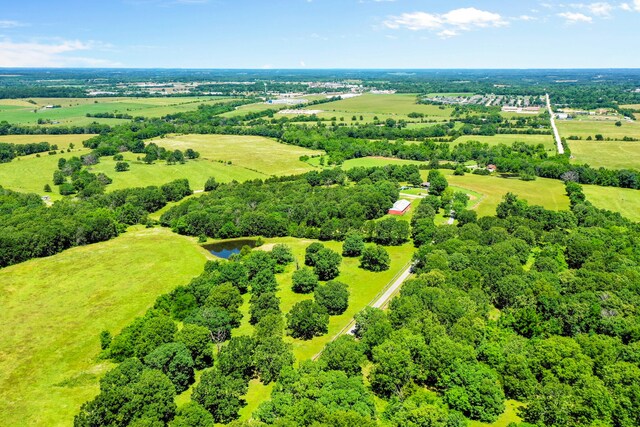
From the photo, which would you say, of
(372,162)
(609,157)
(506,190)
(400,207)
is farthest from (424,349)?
(609,157)

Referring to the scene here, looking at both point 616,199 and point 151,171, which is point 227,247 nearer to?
point 151,171

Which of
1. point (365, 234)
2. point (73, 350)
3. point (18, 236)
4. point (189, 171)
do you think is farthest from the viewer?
point (189, 171)

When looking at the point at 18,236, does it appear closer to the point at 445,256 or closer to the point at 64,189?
the point at 64,189

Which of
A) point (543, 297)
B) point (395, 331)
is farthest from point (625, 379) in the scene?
point (395, 331)

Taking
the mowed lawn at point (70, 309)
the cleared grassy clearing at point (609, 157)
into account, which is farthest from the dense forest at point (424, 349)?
the cleared grassy clearing at point (609, 157)

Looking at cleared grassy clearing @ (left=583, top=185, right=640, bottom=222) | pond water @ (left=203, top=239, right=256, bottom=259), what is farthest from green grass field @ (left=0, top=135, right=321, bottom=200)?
cleared grassy clearing @ (left=583, top=185, right=640, bottom=222)

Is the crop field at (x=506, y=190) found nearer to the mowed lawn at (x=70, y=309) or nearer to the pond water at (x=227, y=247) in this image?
the pond water at (x=227, y=247)

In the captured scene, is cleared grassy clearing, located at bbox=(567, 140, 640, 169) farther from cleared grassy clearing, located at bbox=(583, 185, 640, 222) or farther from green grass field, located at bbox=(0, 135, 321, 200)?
green grass field, located at bbox=(0, 135, 321, 200)
